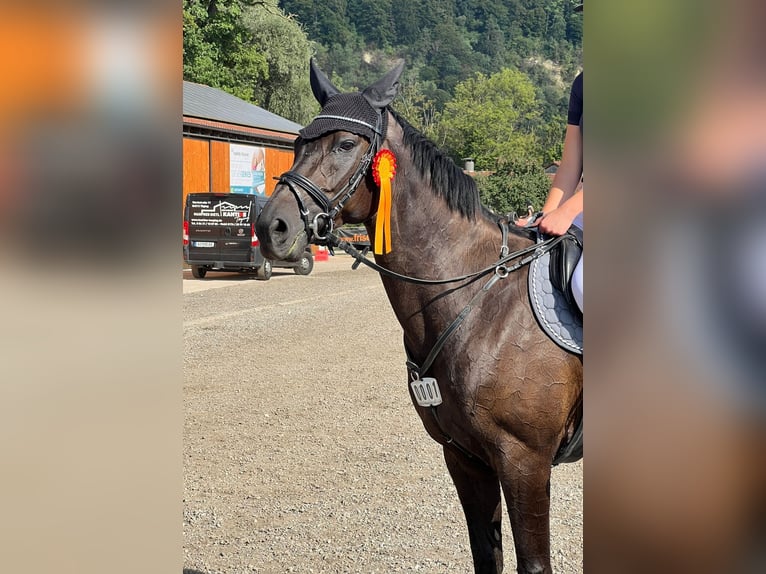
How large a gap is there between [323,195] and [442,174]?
0.48 m

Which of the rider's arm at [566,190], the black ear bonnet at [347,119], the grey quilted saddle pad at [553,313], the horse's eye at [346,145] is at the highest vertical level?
the black ear bonnet at [347,119]

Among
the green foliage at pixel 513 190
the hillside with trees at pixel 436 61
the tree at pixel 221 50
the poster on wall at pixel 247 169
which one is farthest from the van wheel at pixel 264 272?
the green foliage at pixel 513 190

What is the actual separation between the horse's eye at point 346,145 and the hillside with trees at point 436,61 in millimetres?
1743

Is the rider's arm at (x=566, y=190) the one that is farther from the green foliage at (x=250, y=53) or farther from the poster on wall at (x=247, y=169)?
the green foliage at (x=250, y=53)

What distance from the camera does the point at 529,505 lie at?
101 inches

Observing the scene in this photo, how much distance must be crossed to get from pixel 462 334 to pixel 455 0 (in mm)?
195564

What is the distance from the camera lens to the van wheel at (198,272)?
58.1 feet

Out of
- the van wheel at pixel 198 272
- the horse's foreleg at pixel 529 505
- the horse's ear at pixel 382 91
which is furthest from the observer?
the van wheel at pixel 198 272

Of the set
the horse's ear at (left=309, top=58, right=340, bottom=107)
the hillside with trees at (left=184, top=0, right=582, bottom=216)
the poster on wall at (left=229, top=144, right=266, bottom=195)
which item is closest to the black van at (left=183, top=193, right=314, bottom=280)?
the hillside with trees at (left=184, top=0, right=582, bottom=216)

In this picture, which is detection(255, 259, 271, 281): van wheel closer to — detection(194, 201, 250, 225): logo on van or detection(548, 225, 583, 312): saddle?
detection(194, 201, 250, 225): logo on van

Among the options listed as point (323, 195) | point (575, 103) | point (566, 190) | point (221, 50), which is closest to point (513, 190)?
point (221, 50)
